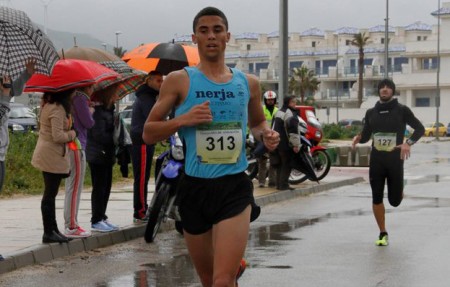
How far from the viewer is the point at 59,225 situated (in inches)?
497

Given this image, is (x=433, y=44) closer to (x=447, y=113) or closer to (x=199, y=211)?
(x=447, y=113)

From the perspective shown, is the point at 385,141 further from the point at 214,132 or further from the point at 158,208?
the point at 214,132

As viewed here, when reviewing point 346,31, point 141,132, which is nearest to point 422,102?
point 346,31

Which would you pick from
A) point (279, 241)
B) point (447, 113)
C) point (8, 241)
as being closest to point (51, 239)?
point (8, 241)

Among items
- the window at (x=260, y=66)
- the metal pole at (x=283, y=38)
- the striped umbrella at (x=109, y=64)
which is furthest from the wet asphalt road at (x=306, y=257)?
the window at (x=260, y=66)

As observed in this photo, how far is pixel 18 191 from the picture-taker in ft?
58.9

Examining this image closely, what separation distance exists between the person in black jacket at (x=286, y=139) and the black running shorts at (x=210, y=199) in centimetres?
1185

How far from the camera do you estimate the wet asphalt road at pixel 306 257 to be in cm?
930

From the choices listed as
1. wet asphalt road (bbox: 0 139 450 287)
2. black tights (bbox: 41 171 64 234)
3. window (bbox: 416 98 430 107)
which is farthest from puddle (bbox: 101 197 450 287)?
window (bbox: 416 98 430 107)

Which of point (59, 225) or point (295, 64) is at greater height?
point (59, 225)

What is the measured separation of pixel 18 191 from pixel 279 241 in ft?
23.3

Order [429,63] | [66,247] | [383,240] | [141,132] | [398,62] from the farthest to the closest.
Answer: [398,62], [429,63], [141,132], [383,240], [66,247]

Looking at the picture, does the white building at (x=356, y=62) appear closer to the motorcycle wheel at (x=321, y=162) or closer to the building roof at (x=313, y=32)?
the building roof at (x=313, y=32)

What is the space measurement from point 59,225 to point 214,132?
6.65 meters
